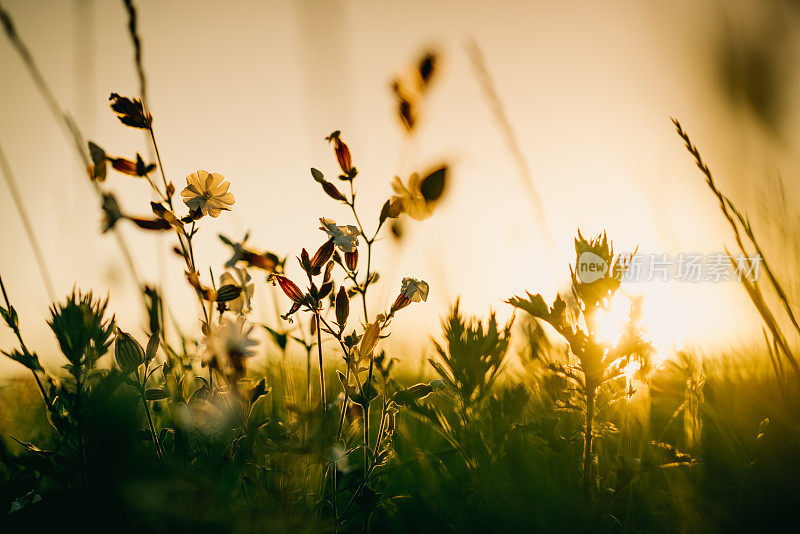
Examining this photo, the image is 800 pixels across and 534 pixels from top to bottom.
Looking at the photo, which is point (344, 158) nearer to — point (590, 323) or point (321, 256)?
point (321, 256)

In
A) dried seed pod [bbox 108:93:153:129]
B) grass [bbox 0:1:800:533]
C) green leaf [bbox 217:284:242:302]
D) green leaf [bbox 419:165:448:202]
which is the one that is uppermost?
dried seed pod [bbox 108:93:153:129]

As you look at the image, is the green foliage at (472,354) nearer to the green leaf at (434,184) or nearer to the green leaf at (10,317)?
the green leaf at (434,184)

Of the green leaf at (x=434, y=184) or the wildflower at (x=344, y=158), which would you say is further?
the wildflower at (x=344, y=158)

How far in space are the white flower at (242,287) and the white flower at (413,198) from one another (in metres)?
0.37

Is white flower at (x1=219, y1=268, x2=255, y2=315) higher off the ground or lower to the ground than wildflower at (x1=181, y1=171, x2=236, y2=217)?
lower

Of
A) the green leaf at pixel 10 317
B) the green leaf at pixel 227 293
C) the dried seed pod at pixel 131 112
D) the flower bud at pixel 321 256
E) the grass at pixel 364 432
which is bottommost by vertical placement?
the grass at pixel 364 432

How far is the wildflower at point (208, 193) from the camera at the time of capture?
104cm

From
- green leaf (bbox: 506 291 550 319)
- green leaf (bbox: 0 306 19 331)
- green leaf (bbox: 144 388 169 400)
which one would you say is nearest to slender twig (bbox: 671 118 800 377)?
green leaf (bbox: 506 291 550 319)

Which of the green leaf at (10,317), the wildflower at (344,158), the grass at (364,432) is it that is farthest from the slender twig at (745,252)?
the green leaf at (10,317)

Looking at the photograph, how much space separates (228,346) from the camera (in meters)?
1.04

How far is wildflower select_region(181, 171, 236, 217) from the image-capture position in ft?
3.41

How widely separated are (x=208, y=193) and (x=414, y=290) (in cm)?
47

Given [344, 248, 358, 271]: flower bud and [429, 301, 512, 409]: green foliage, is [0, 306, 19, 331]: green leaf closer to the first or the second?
[344, 248, 358, 271]: flower bud

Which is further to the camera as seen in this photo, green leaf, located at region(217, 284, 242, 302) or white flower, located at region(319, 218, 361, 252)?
green leaf, located at region(217, 284, 242, 302)
